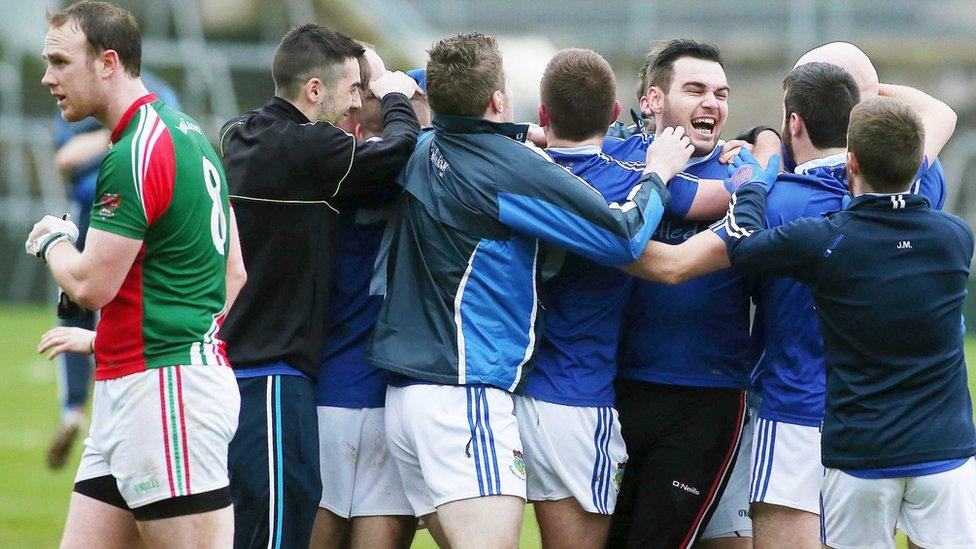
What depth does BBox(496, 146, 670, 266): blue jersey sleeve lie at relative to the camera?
4.68 meters

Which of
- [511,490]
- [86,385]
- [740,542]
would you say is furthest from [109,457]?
[86,385]

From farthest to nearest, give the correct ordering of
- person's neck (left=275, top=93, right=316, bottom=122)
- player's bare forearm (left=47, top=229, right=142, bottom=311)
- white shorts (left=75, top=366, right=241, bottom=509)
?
person's neck (left=275, top=93, right=316, bottom=122), white shorts (left=75, top=366, right=241, bottom=509), player's bare forearm (left=47, top=229, right=142, bottom=311)

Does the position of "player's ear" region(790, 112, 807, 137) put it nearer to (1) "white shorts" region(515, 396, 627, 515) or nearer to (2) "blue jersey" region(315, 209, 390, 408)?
(1) "white shorts" region(515, 396, 627, 515)

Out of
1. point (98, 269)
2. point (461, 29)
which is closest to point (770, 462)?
point (98, 269)

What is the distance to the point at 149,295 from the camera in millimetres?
4273

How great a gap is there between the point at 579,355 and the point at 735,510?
103cm

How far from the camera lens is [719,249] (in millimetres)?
4824

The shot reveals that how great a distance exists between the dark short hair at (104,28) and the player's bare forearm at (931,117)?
9.58ft

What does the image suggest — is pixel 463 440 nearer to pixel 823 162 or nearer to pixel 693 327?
pixel 693 327

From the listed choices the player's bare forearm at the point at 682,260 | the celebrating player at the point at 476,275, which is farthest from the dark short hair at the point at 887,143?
the celebrating player at the point at 476,275

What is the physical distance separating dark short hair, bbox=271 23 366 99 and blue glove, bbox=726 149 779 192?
1.55 metres

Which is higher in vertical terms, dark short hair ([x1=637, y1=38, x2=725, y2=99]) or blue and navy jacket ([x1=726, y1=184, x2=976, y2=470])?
dark short hair ([x1=637, y1=38, x2=725, y2=99])

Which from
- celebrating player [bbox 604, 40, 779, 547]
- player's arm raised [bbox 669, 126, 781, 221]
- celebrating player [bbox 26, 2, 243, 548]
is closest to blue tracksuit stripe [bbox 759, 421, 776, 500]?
celebrating player [bbox 604, 40, 779, 547]

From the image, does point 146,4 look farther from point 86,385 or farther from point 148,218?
point 148,218
